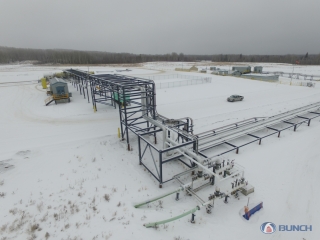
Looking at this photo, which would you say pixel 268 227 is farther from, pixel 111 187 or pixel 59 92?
pixel 59 92

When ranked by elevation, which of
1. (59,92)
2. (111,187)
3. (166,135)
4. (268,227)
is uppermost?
(59,92)

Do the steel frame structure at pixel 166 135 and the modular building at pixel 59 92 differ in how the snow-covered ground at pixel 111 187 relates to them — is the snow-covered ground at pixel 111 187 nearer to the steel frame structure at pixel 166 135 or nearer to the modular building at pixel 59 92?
the steel frame structure at pixel 166 135

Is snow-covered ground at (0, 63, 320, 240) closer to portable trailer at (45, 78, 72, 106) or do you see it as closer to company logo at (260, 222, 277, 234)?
company logo at (260, 222, 277, 234)

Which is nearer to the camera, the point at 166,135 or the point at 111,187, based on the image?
the point at 111,187

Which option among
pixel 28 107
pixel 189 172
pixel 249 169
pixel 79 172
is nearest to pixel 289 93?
pixel 249 169

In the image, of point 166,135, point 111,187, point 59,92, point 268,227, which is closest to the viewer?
point 268,227

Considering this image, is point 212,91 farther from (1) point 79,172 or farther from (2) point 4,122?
(2) point 4,122

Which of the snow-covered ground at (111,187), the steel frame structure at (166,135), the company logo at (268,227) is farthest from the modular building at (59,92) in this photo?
the company logo at (268,227)

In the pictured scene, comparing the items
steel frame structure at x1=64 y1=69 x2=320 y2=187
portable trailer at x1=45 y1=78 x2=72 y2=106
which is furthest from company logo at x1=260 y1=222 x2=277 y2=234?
portable trailer at x1=45 y1=78 x2=72 y2=106

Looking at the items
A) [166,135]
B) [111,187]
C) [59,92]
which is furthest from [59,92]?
[111,187]
